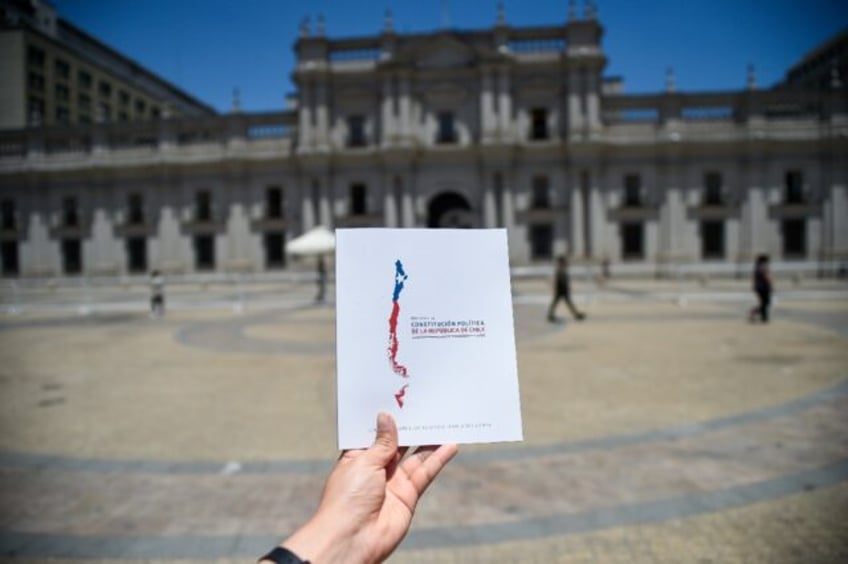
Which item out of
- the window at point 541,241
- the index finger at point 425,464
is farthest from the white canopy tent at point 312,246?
the index finger at point 425,464

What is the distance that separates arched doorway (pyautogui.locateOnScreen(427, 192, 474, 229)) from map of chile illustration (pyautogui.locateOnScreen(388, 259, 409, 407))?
3155 centimetres

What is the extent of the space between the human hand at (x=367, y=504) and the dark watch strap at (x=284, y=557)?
15mm

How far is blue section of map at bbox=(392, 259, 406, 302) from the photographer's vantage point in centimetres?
162

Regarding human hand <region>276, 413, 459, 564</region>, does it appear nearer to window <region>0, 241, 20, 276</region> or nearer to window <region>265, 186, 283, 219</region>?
window <region>265, 186, 283, 219</region>

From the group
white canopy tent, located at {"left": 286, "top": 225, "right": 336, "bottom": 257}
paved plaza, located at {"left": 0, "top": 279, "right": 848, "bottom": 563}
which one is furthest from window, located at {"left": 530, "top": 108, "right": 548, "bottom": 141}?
paved plaza, located at {"left": 0, "top": 279, "right": 848, "bottom": 563}

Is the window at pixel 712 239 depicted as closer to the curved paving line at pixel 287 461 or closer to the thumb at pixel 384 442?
the curved paving line at pixel 287 461

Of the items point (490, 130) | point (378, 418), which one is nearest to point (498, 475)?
point (378, 418)

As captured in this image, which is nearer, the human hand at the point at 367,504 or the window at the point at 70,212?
the human hand at the point at 367,504

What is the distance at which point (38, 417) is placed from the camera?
5.91 meters

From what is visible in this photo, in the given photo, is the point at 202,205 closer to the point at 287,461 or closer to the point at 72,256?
the point at 72,256

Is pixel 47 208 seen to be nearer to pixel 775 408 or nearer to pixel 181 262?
pixel 181 262

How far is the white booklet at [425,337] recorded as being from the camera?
1.59m

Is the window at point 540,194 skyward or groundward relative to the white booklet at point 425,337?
skyward

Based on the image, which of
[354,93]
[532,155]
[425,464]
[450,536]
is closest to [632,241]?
[532,155]
